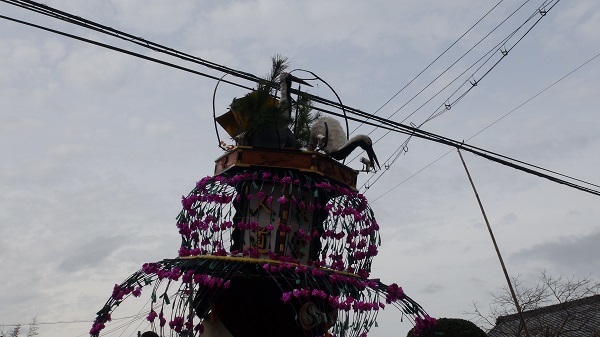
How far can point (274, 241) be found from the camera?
9578mm

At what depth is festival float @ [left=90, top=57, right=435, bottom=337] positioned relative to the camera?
872 cm

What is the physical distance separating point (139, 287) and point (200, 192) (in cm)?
167

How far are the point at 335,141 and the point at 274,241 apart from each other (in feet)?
6.59

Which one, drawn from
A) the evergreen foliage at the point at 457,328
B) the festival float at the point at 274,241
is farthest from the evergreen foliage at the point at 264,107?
the evergreen foliage at the point at 457,328

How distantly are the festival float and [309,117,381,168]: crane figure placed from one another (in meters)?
0.02

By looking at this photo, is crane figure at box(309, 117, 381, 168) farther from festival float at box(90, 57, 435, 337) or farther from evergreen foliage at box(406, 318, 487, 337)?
evergreen foliage at box(406, 318, 487, 337)

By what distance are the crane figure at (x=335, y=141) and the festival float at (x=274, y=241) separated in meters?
0.02

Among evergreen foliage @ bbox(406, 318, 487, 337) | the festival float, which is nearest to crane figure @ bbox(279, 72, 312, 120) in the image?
the festival float

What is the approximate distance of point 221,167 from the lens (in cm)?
1027

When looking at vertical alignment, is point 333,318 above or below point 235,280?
below

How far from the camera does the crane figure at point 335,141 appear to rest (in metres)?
10.2

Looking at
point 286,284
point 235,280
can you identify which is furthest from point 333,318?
point 235,280

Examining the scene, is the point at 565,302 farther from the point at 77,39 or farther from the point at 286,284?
the point at 77,39

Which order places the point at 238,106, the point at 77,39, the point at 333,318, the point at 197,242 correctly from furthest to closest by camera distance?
1. the point at 238,106
2. the point at 197,242
3. the point at 333,318
4. the point at 77,39
